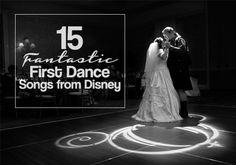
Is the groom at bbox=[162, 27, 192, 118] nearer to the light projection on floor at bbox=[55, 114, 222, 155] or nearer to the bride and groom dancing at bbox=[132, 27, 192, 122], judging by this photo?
the bride and groom dancing at bbox=[132, 27, 192, 122]

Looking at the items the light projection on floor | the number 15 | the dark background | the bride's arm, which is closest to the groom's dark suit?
the bride's arm

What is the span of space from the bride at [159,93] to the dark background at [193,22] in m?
6.02

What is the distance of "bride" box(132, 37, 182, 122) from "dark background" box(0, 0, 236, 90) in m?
6.02

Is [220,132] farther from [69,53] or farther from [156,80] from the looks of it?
[69,53]

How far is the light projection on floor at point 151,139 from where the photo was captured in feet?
8.62

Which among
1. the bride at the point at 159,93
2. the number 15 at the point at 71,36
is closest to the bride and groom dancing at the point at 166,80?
the bride at the point at 159,93

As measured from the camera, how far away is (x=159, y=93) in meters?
3.98

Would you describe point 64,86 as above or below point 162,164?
above

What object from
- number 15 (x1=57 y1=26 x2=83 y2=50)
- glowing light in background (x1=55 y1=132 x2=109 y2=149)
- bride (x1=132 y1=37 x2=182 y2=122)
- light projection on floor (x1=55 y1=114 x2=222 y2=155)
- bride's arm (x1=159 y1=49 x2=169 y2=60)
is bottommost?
glowing light in background (x1=55 y1=132 x2=109 y2=149)

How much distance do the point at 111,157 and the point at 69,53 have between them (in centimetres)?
947

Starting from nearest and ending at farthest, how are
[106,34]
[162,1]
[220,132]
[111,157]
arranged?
[111,157]
[220,132]
[162,1]
[106,34]

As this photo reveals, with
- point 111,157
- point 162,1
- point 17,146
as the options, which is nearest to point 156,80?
point 111,157

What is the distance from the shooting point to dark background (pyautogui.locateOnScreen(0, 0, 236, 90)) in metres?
9.63

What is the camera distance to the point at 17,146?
110 inches
